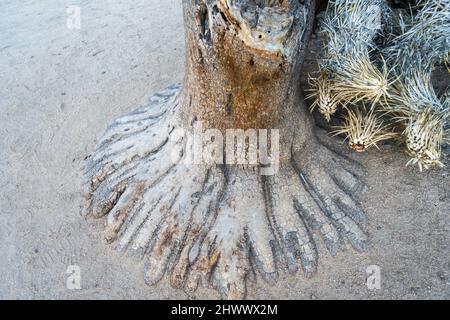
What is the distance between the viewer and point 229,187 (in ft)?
7.51

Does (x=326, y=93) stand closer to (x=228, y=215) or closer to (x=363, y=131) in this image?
(x=363, y=131)

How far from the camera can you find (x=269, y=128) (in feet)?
7.23

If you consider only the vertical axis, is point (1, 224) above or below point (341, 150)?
below

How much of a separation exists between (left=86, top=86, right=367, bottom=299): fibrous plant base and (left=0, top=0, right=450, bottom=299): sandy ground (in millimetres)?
71

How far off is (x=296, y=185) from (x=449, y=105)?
0.71 m

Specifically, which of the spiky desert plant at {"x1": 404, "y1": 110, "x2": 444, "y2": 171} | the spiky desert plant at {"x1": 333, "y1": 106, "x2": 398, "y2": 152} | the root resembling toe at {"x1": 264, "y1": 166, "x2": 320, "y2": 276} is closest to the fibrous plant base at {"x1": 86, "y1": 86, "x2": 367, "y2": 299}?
the root resembling toe at {"x1": 264, "y1": 166, "x2": 320, "y2": 276}

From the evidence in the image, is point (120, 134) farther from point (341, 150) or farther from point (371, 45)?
point (371, 45)

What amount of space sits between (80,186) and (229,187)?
942 mm

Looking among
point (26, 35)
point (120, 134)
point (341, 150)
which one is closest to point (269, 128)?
point (341, 150)

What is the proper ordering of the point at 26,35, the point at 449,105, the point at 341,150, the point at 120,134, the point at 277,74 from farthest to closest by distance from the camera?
the point at 26,35 → the point at 120,134 → the point at 341,150 → the point at 449,105 → the point at 277,74

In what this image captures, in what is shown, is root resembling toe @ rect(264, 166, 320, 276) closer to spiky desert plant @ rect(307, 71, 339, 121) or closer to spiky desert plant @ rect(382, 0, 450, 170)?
spiky desert plant @ rect(307, 71, 339, 121)

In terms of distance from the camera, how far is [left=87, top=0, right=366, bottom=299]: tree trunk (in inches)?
80.7

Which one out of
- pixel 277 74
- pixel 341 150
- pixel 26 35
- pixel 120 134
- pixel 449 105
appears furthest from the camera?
pixel 26 35

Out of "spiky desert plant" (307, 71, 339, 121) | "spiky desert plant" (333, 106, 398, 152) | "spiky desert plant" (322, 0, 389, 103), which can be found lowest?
"spiky desert plant" (333, 106, 398, 152)
